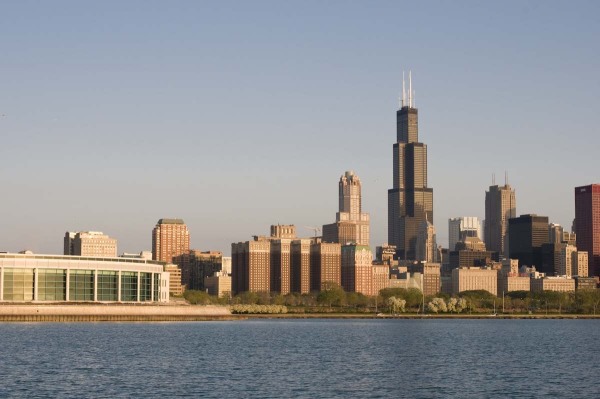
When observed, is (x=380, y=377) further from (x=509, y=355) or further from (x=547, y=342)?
(x=547, y=342)

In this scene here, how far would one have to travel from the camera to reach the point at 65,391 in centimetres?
8475

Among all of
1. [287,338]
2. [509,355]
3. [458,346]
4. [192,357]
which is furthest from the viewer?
[287,338]

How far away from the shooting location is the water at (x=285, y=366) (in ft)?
286

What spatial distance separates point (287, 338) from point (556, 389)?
77.1m

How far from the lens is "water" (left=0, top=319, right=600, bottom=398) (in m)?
87.2

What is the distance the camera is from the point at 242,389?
87.8 metres

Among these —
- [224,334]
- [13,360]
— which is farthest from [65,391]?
[224,334]

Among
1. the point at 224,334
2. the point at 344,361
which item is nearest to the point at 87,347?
the point at 344,361

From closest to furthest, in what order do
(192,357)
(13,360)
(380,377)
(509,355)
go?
(380,377), (13,360), (192,357), (509,355)

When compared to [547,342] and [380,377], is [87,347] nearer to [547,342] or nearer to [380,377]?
[380,377]

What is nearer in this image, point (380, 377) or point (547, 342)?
point (380, 377)

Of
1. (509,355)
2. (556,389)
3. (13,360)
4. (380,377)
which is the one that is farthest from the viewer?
(509,355)

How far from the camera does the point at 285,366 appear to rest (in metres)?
108

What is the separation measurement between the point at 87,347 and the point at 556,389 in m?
61.7
